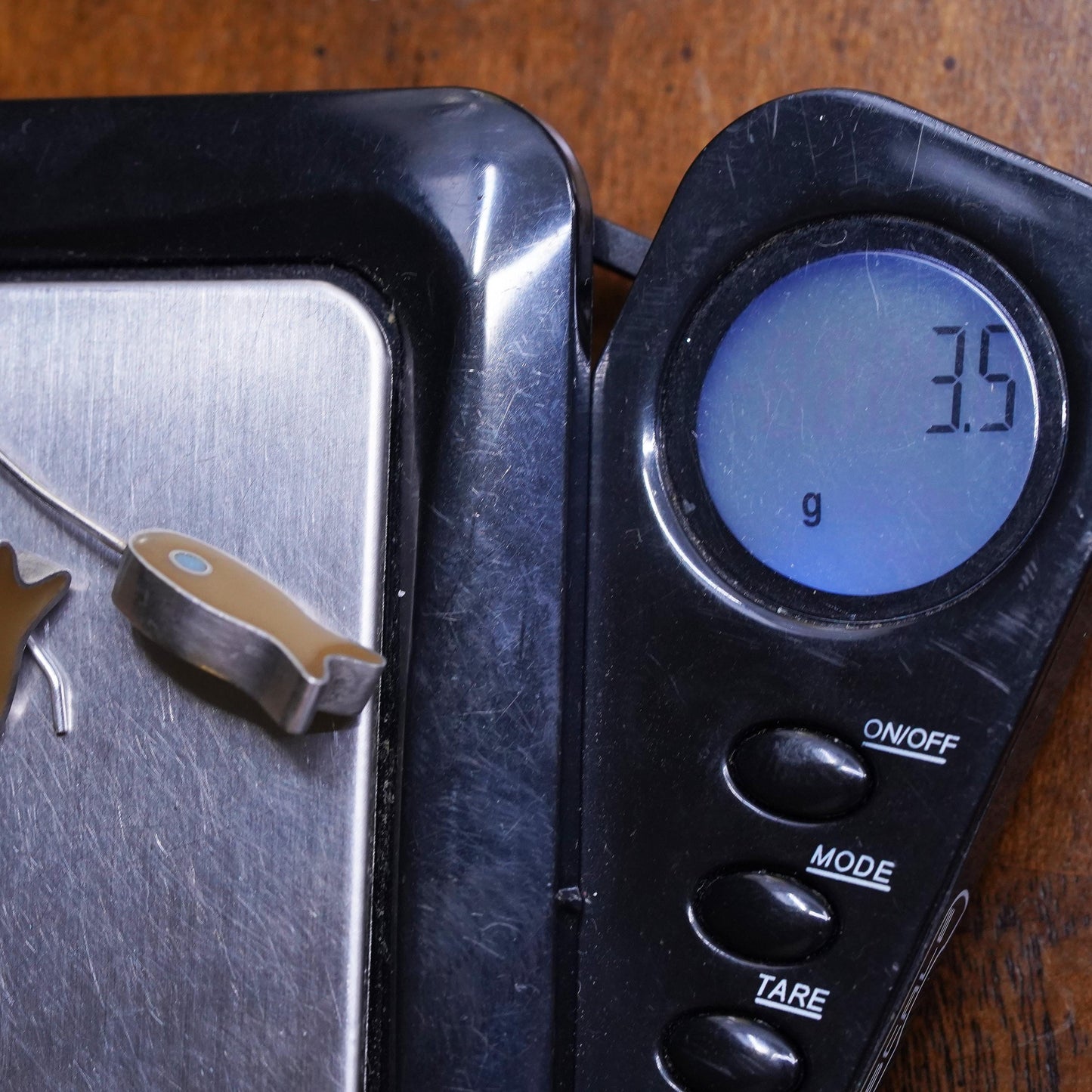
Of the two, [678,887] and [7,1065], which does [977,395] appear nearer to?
[678,887]

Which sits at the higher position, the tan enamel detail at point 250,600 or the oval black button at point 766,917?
the tan enamel detail at point 250,600

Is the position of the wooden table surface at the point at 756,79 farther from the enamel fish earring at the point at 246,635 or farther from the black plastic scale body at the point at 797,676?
→ the enamel fish earring at the point at 246,635

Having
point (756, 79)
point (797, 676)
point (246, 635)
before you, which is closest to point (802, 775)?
point (797, 676)

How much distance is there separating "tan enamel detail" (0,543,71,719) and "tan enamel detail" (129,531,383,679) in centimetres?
4

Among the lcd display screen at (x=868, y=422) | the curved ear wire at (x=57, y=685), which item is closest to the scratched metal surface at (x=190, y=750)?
the curved ear wire at (x=57, y=685)

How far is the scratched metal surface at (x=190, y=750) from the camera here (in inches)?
13.2

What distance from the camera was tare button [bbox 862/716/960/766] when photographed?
1.02 feet

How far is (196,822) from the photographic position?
344 mm

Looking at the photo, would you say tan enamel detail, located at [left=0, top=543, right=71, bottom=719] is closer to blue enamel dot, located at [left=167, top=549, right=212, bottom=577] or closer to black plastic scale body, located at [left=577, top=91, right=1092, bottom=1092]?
blue enamel dot, located at [left=167, top=549, right=212, bottom=577]

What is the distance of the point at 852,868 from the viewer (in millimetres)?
317

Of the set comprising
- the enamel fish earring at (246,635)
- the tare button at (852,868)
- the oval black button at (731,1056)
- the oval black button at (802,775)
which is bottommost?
the oval black button at (731,1056)

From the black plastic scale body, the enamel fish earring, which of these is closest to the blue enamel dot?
the enamel fish earring

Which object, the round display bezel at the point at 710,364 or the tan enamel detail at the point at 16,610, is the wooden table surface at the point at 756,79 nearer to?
the round display bezel at the point at 710,364

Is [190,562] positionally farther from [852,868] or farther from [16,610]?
[852,868]
